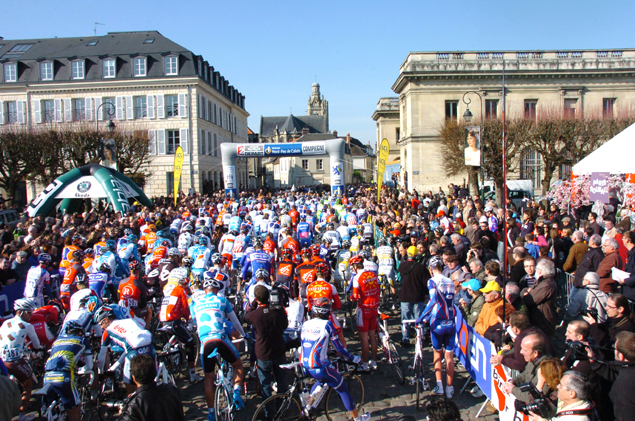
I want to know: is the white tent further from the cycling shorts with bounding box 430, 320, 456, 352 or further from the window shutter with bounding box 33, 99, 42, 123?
the window shutter with bounding box 33, 99, 42, 123

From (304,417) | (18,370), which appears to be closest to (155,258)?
(18,370)

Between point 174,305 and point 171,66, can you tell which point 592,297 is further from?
point 171,66

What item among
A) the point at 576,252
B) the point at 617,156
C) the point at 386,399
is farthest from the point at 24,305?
the point at 617,156

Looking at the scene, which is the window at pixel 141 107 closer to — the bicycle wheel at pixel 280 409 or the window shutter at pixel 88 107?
the window shutter at pixel 88 107

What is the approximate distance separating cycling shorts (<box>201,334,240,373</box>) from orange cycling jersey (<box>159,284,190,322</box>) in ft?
4.18

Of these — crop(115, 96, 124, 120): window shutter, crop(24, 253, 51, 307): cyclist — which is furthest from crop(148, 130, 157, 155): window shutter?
crop(24, 253, 51, 307): cyclist

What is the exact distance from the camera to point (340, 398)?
5.63 metres

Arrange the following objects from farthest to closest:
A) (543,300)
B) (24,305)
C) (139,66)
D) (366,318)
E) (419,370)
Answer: (139,66) → (366,318) → (543,300) → (419,370) → (24,305)

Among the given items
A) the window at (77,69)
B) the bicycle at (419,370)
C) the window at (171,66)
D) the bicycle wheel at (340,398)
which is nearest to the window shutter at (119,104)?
the window at (77,69)

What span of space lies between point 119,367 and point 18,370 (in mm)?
1263

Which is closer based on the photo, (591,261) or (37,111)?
(591,261)

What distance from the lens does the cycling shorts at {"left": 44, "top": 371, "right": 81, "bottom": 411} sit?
4566 millimetres

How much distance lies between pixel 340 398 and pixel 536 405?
110 inches

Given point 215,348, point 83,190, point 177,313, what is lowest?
point 215,348
